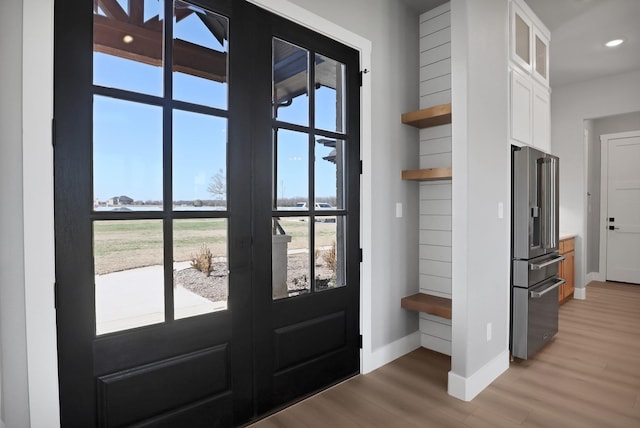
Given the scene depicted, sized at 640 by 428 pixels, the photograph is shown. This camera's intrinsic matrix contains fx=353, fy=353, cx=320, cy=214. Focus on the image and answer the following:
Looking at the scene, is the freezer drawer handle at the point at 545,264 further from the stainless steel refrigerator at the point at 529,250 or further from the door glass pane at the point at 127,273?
the door glass pane at the point at 127,273

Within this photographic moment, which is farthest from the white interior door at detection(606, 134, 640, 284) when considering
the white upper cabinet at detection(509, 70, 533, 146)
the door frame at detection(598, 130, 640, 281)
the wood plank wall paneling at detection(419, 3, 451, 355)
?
the wood plank wall paneling at detection(419, 3, 451, 355)

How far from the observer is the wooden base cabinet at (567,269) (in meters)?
4.37

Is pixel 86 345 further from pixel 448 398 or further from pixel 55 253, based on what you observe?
pixel 448 398

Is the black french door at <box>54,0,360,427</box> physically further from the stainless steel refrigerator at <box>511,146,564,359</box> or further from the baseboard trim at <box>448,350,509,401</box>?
the stainless steel refrigerator at <box>511,146,564,359</box>

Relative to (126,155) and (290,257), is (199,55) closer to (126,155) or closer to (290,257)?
(126,155)

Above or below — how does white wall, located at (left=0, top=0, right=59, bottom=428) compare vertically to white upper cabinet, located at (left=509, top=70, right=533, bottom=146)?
below

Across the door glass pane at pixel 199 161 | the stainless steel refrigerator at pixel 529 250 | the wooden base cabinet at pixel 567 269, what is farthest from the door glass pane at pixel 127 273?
the wooden base cabinet at pixel 567 269

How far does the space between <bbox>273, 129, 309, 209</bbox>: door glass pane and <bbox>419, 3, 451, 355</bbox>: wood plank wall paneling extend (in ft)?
4.38

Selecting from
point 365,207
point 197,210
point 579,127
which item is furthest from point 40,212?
point 579,127

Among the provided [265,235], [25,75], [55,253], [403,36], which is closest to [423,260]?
[265,235]

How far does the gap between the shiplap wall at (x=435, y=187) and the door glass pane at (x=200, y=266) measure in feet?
6.29

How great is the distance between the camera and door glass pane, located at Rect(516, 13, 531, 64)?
10.1ft

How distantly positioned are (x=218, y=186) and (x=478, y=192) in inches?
68.5

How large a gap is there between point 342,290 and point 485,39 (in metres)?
2.07
